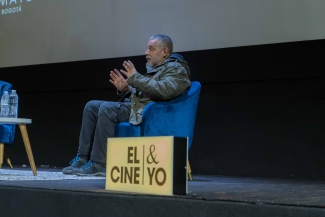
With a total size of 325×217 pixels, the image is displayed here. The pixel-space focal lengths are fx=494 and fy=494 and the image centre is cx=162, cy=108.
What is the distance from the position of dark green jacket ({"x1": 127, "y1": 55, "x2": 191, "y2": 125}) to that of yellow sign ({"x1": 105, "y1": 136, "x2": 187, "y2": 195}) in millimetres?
1096

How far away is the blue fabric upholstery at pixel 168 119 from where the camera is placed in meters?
2.90

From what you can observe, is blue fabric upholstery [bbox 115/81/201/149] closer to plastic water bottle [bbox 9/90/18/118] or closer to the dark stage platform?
plastic water bottle [bbox 9/90/18/118]

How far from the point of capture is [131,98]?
3.28 meters

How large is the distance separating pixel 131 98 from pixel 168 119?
0.43 m

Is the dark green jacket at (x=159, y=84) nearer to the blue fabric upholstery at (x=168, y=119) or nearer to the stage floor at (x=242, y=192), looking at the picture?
the blue fabric upholstery at (x=168, y=119)

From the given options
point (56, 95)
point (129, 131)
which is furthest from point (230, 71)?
point (56, 95)

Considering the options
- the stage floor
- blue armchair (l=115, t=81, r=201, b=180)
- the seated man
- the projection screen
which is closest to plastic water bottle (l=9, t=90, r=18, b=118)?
the seated man

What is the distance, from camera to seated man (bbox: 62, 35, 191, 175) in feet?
9.75

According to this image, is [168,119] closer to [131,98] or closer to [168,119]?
[168,119]

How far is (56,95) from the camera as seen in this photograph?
4.73m

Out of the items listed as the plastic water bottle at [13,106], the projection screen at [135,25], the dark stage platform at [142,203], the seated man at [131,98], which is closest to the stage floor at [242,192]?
the dark stage platform at [142,203]

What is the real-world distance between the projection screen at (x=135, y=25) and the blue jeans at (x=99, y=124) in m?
0.89

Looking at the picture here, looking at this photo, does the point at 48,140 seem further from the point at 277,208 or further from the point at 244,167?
the point at 277,208

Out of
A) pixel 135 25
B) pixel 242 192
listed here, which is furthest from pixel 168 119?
pixel 135 25
